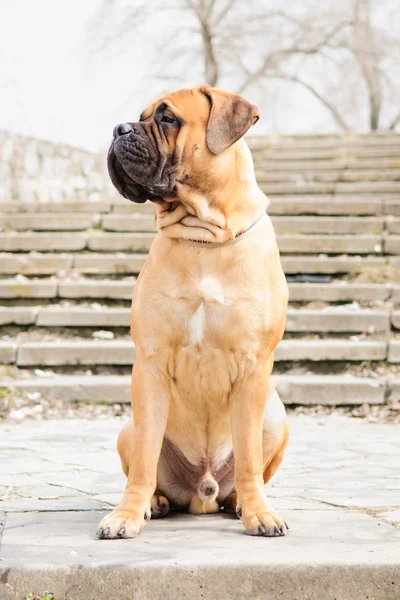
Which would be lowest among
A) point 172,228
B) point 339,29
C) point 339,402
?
point 339,402

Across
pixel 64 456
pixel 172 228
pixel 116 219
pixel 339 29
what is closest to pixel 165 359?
pixel 172 228

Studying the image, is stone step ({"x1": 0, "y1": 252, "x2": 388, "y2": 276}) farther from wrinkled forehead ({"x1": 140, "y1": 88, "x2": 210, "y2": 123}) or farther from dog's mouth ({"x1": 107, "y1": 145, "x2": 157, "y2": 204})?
wrinkled forehead ({"x1": 140, "y1": 88, "x2": 210, "y2": 123})

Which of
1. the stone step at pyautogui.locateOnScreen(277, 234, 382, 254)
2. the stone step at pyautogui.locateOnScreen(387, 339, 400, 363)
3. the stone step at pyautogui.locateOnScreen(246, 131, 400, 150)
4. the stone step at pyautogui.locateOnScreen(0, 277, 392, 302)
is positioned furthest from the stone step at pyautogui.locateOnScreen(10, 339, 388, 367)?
the stone step at pyautogui.locateOnScreen(246, 131, 400, 150)

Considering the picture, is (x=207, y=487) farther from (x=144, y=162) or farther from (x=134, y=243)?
(x=134, y=243)

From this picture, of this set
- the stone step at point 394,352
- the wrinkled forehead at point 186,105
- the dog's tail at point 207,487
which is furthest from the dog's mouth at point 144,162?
the stone step at point 394,352

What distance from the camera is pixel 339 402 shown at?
582 cm

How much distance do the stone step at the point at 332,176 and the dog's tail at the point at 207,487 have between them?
742 cm

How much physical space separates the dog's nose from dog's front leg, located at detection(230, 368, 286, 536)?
0.93m

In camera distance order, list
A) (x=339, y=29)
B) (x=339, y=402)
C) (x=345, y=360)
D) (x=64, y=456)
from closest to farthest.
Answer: (x=64, y=456) → (x=339, y=402) → (x=345, y=360) → (x=339, y=29)

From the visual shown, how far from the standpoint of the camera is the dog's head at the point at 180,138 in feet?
8.88

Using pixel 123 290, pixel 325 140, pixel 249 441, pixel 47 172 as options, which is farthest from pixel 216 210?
pixel 325 140

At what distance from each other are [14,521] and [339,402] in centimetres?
349

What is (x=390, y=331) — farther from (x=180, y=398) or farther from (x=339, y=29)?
(x=339, y=29)

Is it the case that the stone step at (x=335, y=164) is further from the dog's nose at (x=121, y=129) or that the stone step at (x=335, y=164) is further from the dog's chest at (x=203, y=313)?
the dog's chest at (x=203, y=313)
